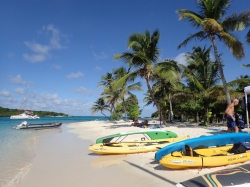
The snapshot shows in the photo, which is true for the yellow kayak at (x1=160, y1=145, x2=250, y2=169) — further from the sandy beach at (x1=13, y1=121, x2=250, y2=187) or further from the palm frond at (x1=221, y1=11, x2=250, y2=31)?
the palm frond at (x1=221, y1=11, x2=250, y2=31)

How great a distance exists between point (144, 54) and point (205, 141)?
11.8 metres

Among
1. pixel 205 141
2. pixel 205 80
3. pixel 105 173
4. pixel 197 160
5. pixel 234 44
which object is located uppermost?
pixel 234 44

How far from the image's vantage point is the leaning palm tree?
41.7 ft

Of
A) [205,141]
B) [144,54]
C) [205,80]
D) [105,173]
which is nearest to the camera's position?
[105,173]

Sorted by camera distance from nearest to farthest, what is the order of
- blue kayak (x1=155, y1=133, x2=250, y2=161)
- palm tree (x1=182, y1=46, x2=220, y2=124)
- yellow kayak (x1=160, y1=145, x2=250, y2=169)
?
1. yellow kayak (x1=160, y1=145, x2=250, y2=169)
2. blue kayak (x1=155, y1=133, x2=250, y2=161)
3. palm tree (x1=182, y1=46, x2=220, y2=124)

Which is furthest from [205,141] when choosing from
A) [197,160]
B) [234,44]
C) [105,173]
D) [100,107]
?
[100,107]

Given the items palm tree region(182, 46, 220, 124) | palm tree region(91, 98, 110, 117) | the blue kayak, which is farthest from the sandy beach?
palm tree region(91, 98, 110, 117)

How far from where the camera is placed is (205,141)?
6.00 metres

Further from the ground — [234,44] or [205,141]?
[234,44]

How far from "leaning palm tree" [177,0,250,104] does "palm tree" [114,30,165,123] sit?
3.97 meters

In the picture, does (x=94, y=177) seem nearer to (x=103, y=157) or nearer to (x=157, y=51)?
(x=103, y=157)

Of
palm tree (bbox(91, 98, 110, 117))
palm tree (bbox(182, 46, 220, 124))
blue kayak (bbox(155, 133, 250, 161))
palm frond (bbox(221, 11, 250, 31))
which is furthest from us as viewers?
palm tree (bbox(91, 98, 110, 117))

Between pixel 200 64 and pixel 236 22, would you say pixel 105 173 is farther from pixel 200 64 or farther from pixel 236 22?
pixel 200 64

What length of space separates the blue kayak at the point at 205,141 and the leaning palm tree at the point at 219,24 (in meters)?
7.03
